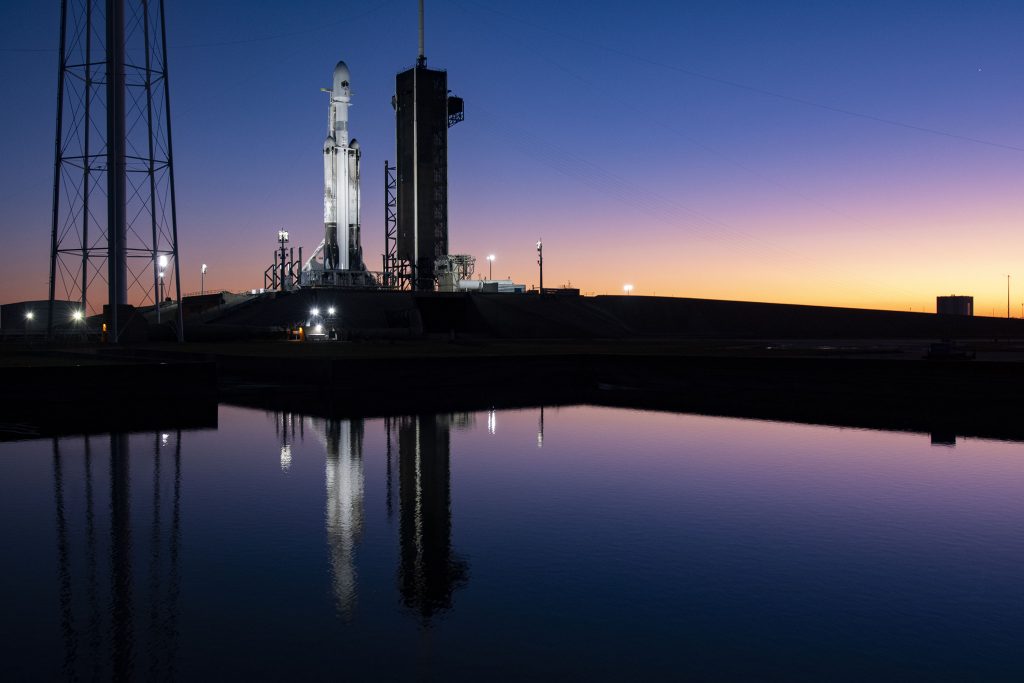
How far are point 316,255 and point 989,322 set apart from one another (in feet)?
254

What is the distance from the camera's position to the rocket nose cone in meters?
89.8

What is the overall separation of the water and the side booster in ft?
247

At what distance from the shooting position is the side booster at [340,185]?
9106 cm

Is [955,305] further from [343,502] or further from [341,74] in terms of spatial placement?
[343,502]

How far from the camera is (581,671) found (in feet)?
23.6

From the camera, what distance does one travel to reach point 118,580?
9.68 metres

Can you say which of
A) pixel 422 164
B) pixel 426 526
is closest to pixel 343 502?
pixel 426 526

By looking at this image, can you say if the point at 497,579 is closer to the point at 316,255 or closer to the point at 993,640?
the point at 993,640

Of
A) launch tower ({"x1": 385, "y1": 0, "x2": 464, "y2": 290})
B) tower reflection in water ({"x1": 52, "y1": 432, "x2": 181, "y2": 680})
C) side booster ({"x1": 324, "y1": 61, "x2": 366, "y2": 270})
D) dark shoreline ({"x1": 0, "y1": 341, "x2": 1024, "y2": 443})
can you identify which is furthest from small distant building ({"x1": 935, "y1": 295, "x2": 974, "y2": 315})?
tower reflection in water ({"x1": 52, "y1": 432, "x2": 181, "y2": 680})

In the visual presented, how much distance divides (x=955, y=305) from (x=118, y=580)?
110 meters

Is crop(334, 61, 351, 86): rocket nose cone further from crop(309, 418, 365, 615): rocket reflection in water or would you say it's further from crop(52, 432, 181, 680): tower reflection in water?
crop(52, 432, 181, 680): tower reflection in water

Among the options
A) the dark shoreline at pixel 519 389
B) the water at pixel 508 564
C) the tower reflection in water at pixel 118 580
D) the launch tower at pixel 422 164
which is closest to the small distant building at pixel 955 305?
the launch tower at pixel 422 164

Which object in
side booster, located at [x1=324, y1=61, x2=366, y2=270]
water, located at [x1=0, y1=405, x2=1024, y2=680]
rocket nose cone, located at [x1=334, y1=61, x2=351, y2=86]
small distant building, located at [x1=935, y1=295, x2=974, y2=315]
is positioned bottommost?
water, located at [x1=0, y1=405, x2=1024, y2=680]

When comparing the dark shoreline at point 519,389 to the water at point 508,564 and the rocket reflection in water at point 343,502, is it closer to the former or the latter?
the rocket reflection in water at point 343,502
